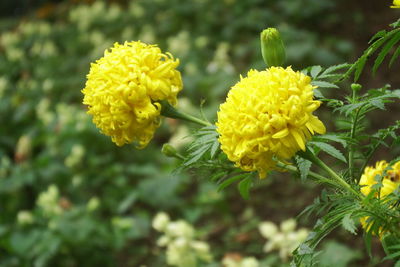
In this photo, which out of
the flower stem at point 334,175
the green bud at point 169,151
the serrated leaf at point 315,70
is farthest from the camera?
the green bud at point 169,151

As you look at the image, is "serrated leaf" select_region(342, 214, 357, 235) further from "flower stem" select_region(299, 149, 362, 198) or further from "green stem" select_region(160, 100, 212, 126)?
"green stem" select_region(160, 100, 212, 126)

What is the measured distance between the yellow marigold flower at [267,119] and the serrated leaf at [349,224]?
0.13m

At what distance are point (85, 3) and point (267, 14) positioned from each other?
3.53 metres

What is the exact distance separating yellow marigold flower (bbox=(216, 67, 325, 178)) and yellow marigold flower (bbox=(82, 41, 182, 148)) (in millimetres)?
188

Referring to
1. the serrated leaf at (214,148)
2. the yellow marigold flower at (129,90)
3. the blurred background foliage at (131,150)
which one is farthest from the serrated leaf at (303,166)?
the blurred background foliage at (131,150)

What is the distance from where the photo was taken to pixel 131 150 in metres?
3.75

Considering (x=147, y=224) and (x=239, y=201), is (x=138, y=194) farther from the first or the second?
(x=239, y=201)

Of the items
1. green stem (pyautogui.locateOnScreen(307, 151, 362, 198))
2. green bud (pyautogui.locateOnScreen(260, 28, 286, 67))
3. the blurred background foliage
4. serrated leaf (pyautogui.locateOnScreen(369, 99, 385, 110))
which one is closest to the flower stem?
green stem (pyautogui.locateOnScreen(307, 151, 362, 198))

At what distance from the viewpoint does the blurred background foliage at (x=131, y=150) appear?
285 centimetres

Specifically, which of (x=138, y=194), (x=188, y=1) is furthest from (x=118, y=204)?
(x=188, y=1)

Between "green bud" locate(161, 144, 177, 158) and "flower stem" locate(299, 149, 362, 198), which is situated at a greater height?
"green bud" locate(161, 144, 177, 158)

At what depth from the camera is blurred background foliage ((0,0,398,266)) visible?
2.85 m

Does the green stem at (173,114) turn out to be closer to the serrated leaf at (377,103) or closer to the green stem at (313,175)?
the green stem at (313,175)

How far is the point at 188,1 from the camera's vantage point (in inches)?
220
